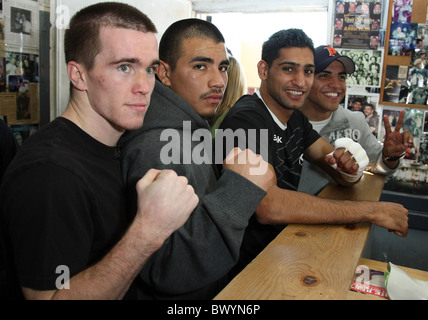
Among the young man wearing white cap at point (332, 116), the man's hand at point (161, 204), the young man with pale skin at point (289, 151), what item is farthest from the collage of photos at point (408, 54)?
the man's hand at point (161, 204)

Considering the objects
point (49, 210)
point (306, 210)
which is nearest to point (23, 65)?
point (49, 210)

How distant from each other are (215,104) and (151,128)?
42cm

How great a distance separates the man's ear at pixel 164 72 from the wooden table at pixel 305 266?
0.71m

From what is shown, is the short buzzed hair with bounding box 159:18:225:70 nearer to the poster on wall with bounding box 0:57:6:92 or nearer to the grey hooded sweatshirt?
the grey hooded sweatshirt

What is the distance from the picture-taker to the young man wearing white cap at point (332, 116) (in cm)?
191

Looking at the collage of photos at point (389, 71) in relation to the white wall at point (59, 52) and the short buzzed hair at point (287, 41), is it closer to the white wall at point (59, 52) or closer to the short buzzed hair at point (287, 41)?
the short buzzed hair at point (287, 41)

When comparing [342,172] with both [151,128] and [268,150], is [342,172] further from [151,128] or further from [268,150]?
→ [151,128]

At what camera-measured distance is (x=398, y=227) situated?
1152 mm

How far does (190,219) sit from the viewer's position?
0.86 m

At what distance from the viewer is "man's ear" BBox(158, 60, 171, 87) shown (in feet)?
4.46

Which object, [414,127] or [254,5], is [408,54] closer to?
[414,127]

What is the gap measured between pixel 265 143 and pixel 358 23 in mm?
1494

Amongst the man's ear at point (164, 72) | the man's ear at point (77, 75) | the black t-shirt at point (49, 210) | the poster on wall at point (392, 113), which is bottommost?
the black t-shirt at point (49, 210)
